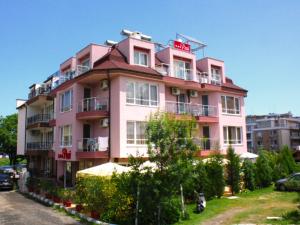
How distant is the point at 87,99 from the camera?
25.8m

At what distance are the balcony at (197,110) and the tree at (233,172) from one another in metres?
6.02

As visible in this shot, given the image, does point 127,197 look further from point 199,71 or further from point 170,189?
point 199,71

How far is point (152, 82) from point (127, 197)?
12.8 m

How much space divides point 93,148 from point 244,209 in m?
12.1

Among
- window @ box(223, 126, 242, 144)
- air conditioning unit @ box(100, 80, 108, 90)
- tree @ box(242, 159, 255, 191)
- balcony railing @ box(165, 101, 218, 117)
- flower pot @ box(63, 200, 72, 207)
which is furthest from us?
window @ box(223, 126, 242, 144)

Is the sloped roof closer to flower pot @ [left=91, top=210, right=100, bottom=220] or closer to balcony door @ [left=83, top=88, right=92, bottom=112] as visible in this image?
balcony door @ [left=83, top=88, right=92, bottom=112]

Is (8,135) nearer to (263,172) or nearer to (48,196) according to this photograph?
(48,196)

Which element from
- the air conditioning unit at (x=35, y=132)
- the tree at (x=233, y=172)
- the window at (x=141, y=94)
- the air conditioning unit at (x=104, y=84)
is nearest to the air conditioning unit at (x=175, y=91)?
the window at (x=141, y=94)

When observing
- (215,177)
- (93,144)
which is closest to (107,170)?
(93,144)

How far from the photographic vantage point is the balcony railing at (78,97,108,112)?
2498 cm

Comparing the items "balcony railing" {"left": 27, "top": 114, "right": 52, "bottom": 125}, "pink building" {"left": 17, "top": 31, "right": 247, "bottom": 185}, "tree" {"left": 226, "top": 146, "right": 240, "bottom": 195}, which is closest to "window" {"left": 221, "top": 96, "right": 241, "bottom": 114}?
"pink building" {"left": 17, "top": 31, "right": 247, "bottom": 185}

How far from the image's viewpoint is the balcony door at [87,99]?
2600 centimetres

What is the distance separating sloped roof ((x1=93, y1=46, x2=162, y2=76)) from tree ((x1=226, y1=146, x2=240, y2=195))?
8919 mm

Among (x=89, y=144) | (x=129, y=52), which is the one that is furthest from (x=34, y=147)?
(x=129, y=52)
